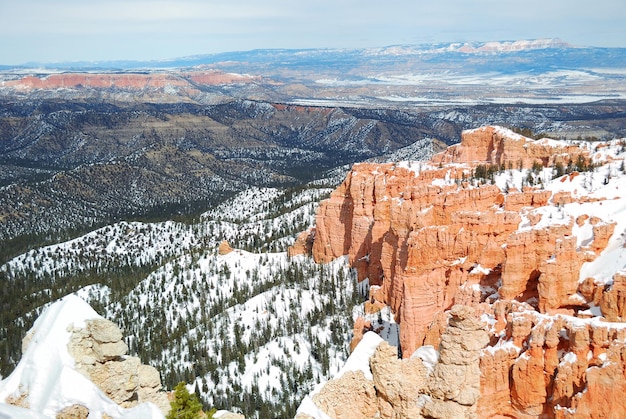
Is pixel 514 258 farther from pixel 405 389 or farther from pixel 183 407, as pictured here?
pixel 183 407

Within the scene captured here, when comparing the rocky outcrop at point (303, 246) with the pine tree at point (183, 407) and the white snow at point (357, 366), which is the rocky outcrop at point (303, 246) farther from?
the pine tree at point (183, 407)

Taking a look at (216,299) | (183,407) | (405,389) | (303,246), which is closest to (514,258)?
(405,389)

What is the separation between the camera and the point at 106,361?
19938mm

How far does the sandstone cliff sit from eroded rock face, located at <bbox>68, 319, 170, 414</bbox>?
1202 centimetres

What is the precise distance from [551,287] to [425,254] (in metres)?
13.3

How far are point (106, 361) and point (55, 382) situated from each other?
2832mm

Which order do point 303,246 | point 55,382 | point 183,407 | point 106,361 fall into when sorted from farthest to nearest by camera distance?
point 303,246 < point 183,407 < point 106,361 < point 55,382

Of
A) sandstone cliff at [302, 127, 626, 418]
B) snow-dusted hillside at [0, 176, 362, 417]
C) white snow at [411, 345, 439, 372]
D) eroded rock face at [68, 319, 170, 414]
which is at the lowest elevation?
snow-dusted hillside at [0, 176, 362, 417]

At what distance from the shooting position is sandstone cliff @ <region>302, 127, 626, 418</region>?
3619cm

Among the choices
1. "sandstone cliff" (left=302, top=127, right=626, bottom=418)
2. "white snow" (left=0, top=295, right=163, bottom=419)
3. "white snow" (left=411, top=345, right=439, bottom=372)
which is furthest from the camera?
"sandstone cliff" (left=302, top=127, right=626, bottom=418)

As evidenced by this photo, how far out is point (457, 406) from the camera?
71.0ft

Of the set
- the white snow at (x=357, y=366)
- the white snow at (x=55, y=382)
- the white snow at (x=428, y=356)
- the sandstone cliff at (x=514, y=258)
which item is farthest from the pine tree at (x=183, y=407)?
the sandstone cliff at (x=514, y=258)

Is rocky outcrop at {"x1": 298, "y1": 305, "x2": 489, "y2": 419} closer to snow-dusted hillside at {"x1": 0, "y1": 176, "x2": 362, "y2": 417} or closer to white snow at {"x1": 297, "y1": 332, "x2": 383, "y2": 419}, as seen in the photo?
white snow at {"x1": 297, "y1": 332, "x2": 383, "y2": 419}

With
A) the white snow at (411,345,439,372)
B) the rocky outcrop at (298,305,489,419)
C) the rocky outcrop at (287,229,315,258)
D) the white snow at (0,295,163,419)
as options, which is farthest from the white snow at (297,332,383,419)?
the rocky outcrop at (287,229,315,258)
